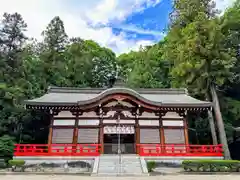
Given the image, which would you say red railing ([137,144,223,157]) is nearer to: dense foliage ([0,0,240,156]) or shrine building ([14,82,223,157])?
shrine building ([14,82,223,157])

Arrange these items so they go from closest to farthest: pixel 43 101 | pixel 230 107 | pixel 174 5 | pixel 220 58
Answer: pixel 43 101, pixel 220 58, pixel 230 107, pixel 174 5

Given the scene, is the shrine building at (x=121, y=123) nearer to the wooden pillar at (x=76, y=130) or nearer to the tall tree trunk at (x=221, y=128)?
the wooden pillar at (x=76, y=130)

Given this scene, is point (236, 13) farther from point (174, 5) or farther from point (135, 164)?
point (135, 164)

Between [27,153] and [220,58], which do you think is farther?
[220,58]

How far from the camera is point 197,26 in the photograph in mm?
18953

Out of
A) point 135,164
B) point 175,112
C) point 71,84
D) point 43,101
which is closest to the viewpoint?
point 135,164

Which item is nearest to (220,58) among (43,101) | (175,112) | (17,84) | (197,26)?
(197,26)

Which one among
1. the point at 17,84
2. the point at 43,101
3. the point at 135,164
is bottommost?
the point at 135,164

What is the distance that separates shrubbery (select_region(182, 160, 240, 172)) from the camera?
42.5 ft

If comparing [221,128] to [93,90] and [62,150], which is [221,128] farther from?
[62,150]

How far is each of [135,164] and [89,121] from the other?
491 centimetres

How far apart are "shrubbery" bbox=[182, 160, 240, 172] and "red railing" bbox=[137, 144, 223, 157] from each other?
203 cm

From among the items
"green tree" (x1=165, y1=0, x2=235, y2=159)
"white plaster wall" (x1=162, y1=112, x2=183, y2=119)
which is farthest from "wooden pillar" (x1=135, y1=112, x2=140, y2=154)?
"green tree" (x1=165, y1=0, x2=235, y2=159)

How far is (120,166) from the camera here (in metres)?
13.0
